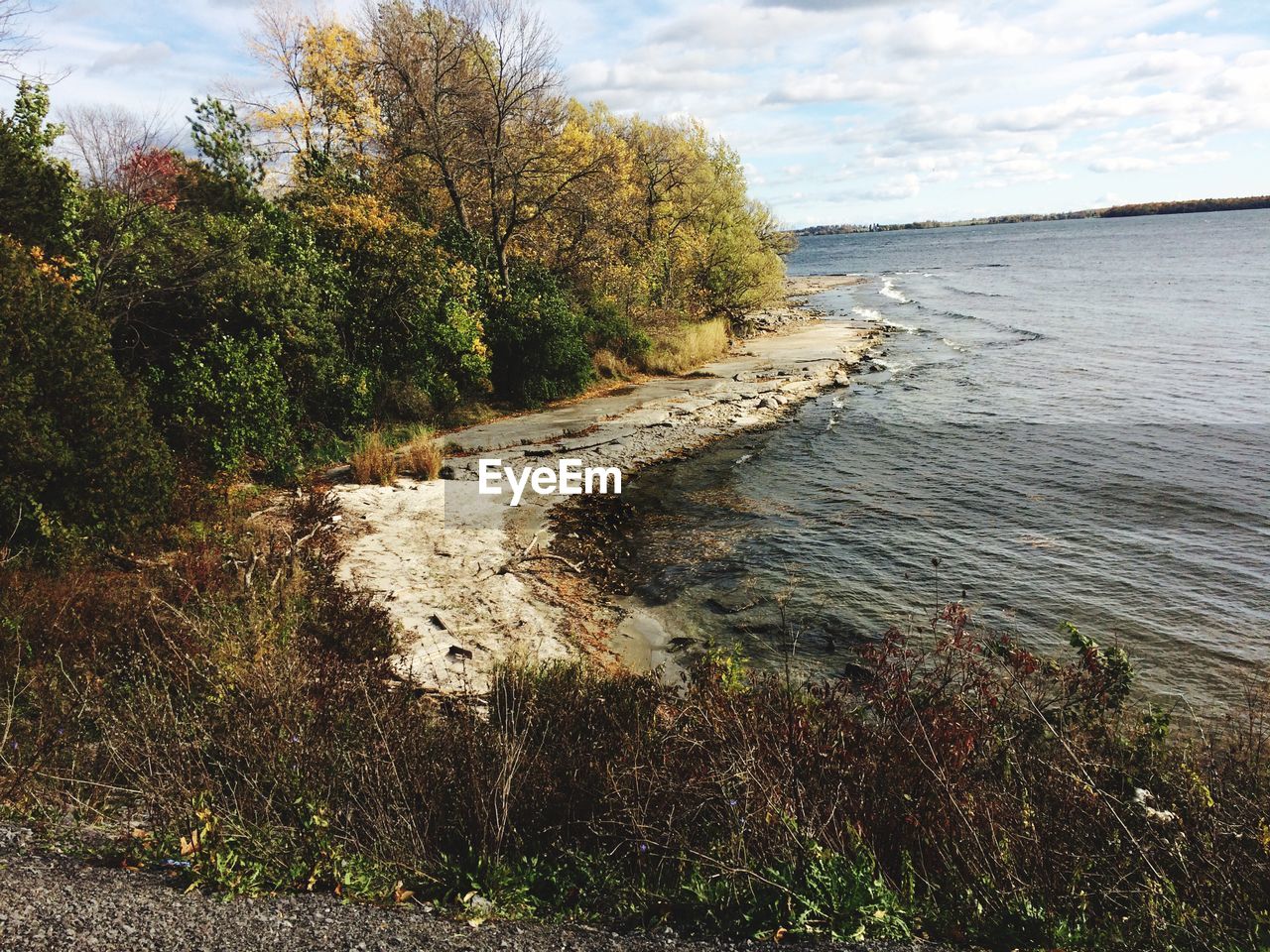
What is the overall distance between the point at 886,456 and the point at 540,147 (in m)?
16.2

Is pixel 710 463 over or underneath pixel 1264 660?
over

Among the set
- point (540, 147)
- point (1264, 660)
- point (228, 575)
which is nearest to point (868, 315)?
point (540, 147)

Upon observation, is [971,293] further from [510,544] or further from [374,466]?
[510,544]

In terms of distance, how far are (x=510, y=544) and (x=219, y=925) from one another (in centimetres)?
1043

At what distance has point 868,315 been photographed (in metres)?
56.9

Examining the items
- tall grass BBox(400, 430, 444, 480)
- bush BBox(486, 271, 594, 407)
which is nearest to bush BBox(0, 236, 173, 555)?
tall grass BBox(400, 430, 444, 480)

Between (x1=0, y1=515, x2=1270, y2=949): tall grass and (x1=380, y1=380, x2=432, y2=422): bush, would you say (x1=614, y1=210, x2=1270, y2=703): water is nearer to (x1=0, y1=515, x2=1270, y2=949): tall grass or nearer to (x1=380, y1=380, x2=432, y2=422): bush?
(x1=0, y1=515, x2=1270, y2=949): tall grass

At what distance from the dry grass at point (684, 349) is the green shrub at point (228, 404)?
17600 mm

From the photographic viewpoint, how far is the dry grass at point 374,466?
16.7m

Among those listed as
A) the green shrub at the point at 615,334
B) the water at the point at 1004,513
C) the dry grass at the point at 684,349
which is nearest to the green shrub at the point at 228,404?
the water at the point at 1004,513

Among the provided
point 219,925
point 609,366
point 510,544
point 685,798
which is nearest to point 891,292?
point 609,366

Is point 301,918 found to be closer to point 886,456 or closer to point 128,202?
point 128,202

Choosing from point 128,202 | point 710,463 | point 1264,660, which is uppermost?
point 128,202

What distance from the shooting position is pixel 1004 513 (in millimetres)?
17172
